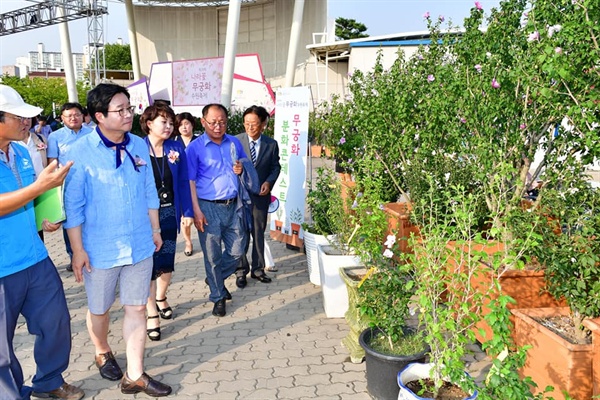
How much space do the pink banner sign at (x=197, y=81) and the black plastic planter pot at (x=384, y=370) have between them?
10911 mm

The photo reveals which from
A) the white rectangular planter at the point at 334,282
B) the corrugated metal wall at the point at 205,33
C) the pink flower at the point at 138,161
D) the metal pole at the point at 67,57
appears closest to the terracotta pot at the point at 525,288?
the white rectangular planter at the point at 334,282

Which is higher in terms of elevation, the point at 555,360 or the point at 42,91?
the point at 42,91

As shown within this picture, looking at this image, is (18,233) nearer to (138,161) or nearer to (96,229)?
(96,229)

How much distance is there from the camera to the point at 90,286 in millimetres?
3061

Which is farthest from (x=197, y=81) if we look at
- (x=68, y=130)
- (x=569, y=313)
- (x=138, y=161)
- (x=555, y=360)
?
(x=555, y=360)

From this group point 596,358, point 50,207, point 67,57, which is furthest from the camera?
point 67,57

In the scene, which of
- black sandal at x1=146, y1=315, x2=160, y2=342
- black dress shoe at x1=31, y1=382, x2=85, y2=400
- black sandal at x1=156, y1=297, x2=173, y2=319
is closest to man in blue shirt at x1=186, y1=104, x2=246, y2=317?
black sandal at x1=156, y1=297, x2=173, y2=319

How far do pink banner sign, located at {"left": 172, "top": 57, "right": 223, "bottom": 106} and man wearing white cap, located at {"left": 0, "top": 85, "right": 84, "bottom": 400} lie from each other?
1060 cm

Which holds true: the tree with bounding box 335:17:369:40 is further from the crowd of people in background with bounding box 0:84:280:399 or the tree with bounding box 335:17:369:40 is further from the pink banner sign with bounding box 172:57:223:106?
the crowd of people in background with bounding box 0:84:280:399

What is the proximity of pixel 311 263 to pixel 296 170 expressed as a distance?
1.37 meters

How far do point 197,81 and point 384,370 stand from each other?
11.7 metres

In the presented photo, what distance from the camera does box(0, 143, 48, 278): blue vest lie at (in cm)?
260

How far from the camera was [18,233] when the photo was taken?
8.75 ft

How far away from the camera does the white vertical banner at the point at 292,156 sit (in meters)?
6.07
